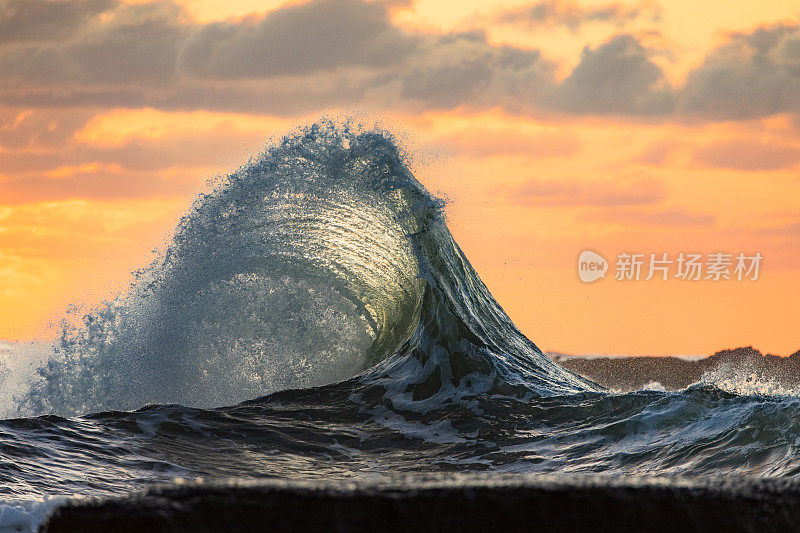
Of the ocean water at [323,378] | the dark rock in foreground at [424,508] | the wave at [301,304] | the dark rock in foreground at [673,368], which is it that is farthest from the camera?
the dark rock in foreground at [673,368]

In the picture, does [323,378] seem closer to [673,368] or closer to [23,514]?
[23,514]

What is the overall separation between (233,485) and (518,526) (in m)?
0.98

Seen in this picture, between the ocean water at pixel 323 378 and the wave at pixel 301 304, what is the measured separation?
0.03m

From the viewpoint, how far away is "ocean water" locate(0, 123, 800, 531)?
7.27 m

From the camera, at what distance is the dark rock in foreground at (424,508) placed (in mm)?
2527

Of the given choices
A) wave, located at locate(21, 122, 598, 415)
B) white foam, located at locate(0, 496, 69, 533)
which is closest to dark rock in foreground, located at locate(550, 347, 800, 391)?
wave, located at locate(21, 122, 598, 415)

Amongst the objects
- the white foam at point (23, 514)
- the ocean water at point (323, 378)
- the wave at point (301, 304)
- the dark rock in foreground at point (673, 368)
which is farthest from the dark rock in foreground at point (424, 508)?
the dark rock in foreground at point (673, 368)

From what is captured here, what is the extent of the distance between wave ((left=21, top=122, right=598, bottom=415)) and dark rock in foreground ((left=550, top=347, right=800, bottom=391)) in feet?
36.0

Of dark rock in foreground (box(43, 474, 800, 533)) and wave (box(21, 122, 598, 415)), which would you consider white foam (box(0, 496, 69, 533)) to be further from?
wave (box(21, 122, 598, 415))

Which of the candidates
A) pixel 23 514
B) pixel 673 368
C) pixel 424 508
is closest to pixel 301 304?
pixel 23 514

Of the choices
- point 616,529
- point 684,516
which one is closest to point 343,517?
point 616,529

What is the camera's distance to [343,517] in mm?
2535

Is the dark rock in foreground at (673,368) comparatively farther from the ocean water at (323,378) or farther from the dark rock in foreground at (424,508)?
the dark rock in foreground at (424,508)

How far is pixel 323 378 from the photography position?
1189 centimetres
